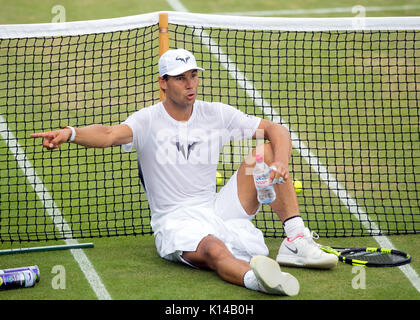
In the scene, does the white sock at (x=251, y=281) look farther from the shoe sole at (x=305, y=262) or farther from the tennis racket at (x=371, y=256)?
the tennis racket at (x=371, y=256)

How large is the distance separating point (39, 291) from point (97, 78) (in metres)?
6.55

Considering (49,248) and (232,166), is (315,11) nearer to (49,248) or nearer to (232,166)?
(232,166)

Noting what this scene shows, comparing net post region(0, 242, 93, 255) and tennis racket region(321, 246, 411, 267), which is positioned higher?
net post region(0, 242, 93, 255)

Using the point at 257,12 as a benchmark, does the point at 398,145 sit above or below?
below

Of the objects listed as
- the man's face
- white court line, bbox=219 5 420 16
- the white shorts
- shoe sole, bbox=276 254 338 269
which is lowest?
shoe sole, bbox=276 254 338 269

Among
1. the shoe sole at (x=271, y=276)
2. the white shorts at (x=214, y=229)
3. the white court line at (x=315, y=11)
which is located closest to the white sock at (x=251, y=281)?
the shoe sole at (x=271, y=276)

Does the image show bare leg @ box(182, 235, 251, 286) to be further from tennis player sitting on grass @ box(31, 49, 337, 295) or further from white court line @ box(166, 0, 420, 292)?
white court line @ box(166, 0, 420, 292)

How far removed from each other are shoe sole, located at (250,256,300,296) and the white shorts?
0.82 metres

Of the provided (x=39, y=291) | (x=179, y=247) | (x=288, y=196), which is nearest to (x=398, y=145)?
(x=288, y=196)

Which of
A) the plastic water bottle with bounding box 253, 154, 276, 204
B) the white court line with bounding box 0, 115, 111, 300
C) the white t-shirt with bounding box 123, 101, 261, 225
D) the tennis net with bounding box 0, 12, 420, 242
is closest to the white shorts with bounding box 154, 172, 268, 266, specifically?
the white t-shirt with bounding box 123, 101, 261, 225

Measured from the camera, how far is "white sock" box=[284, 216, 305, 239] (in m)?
7.50

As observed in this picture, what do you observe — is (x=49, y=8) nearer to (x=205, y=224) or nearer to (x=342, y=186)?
(x=342, y=186)

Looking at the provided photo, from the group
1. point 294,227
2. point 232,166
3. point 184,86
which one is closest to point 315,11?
point 232,166

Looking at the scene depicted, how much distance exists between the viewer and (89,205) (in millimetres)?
9148
